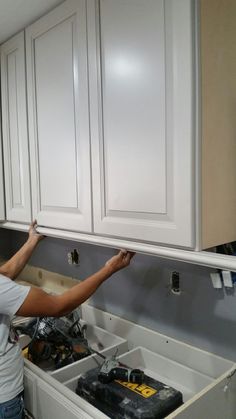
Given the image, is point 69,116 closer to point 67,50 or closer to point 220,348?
point 67,50

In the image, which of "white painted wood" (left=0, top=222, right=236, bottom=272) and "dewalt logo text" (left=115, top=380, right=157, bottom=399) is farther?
"dewalt logo text" (left=115, top=380, right=157, bottom=399)

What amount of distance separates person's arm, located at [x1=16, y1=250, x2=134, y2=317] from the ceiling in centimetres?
102

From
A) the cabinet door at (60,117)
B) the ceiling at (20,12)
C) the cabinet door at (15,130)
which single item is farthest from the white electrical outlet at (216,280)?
the ceiling at (20,12)

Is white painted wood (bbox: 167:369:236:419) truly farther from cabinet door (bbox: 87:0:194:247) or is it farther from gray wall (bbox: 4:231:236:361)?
cabinet door (bbox: 87:0:194:247)

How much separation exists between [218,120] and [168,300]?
0.82 meters

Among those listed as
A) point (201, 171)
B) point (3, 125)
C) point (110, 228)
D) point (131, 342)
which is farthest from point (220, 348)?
point (3, 125)

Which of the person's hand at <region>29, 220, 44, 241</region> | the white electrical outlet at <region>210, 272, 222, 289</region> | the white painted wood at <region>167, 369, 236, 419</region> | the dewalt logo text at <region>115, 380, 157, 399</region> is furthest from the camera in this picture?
the person's hand at <region>29, 220, 44, 241</region>

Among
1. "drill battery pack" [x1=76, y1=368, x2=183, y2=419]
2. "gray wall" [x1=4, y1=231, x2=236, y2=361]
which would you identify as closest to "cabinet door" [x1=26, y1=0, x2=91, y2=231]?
"gray wall" [x1=4, y1=231, x2=236, y2=361]

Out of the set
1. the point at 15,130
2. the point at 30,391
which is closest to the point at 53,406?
the point at 30,391

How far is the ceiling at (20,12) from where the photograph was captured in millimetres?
1331

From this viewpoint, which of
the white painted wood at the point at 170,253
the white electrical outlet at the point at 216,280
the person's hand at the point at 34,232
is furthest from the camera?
the person's hand at the point at 34,232

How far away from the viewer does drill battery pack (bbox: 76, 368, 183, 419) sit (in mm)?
1048

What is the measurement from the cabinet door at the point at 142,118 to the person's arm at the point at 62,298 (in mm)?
139

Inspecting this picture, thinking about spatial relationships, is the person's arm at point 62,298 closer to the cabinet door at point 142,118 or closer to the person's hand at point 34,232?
the cabinet door at point 142,118
